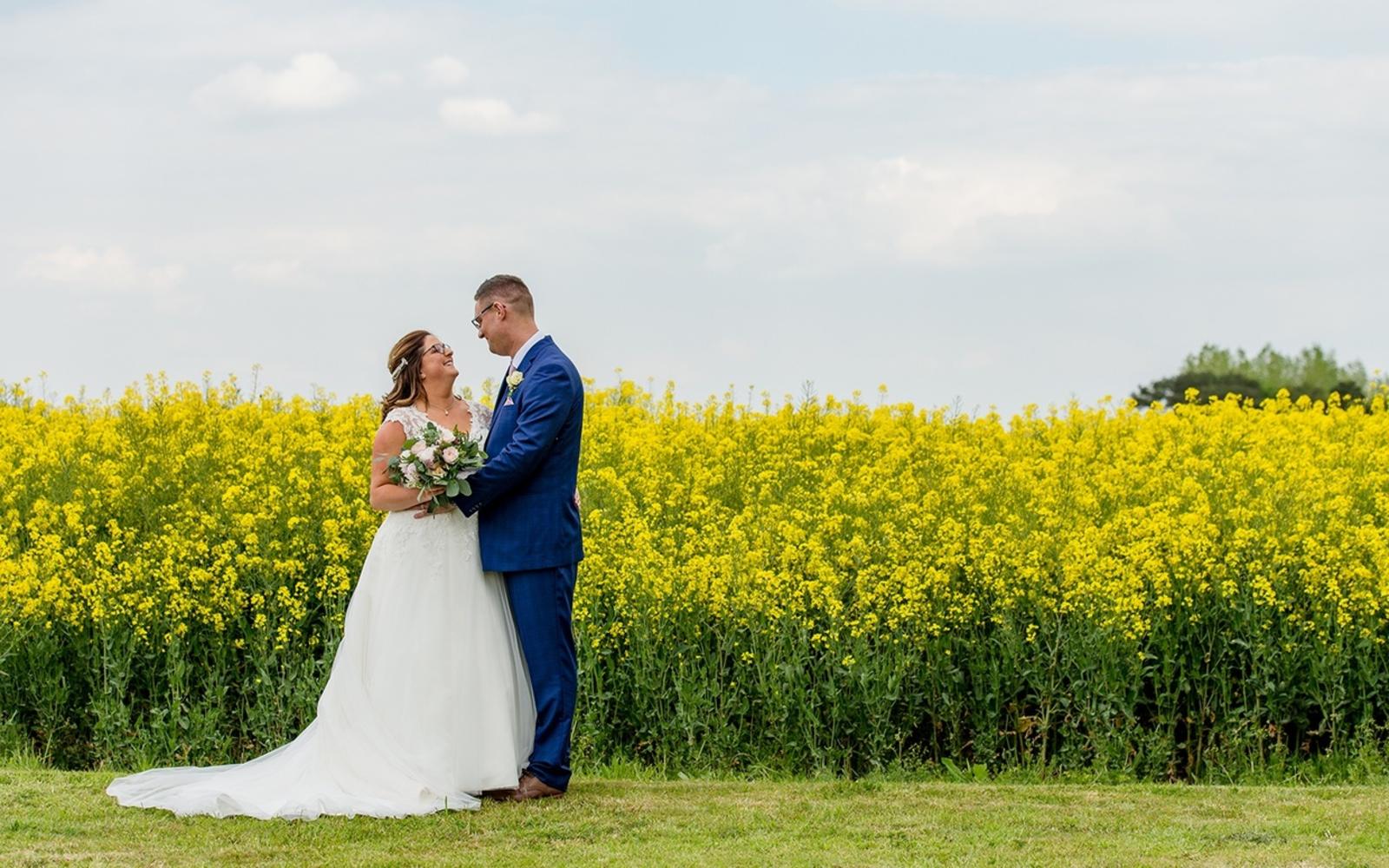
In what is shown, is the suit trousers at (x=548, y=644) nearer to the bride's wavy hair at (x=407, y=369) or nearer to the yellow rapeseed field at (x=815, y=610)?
the bride's wavy hair at (x=407, y=369)

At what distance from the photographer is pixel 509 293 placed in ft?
22.9

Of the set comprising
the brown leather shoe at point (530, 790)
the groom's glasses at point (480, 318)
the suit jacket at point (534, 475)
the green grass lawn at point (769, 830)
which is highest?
the groom's glasses at point (480, 318)

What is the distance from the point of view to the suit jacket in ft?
22.1

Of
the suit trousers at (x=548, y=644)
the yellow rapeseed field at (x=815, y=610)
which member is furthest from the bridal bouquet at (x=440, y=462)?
the yellow rapeseed field at (x=815, y=610)

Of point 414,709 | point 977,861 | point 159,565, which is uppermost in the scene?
point 159,565

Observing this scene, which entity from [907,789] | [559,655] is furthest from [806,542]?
[559,655]

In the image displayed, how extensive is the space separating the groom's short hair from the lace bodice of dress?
535 mm

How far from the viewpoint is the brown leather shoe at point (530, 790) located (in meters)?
6.99

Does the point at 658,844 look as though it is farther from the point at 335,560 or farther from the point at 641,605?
the point at 335,560

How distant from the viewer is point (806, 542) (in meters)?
9.18

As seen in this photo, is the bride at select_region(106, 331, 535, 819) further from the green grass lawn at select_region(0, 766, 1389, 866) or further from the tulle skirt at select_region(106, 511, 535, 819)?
the green grass lawn at select_region(0, 766, 1389, 866)

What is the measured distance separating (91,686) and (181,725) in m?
0.83

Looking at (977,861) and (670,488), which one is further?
(670,488)

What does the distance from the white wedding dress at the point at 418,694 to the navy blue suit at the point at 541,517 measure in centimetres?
11
